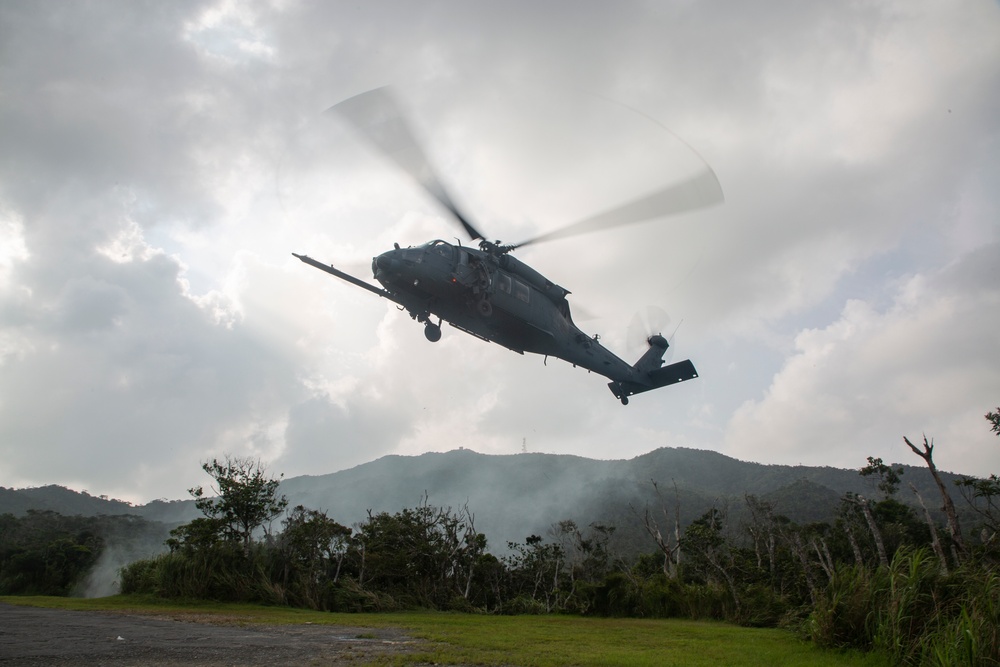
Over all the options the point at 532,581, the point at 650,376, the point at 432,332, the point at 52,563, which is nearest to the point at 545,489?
the point at 532,581

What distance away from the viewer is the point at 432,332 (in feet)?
46.0

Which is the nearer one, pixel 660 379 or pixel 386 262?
pixel 386 262

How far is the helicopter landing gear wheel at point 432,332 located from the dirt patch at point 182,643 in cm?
641

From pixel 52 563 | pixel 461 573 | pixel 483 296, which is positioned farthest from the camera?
pixel 52 563

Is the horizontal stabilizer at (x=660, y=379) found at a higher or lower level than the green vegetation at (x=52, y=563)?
higher

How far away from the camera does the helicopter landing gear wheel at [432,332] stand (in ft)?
45.9

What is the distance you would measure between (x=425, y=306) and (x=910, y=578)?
10.1 metres

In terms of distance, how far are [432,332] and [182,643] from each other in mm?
8227

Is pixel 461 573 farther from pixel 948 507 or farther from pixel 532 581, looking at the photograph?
pixel 948 507

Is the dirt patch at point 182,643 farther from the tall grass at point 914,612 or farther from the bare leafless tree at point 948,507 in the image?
the bare leafless tree at point 948,507

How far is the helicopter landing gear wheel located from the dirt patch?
6412 millimetres

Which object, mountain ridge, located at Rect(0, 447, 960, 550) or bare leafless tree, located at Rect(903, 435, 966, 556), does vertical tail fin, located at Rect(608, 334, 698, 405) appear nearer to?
bare leafless tree, located at Rect(903, 435, 966, 556)

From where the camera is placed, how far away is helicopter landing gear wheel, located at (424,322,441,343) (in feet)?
45.9

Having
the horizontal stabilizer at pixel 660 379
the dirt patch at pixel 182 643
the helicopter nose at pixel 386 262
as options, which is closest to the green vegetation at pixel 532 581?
the dirt patch at pixel 182 643
